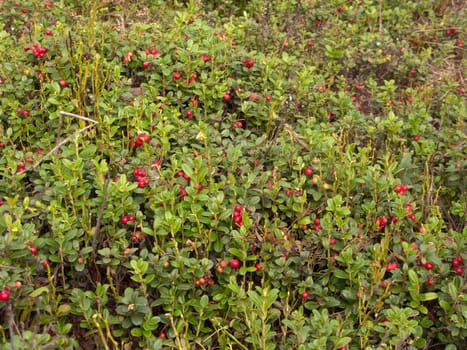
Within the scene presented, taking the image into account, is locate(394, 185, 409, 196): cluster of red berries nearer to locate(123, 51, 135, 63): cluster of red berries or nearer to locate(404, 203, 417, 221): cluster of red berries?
locate(404, 203, 417, 221): cluster of red berries

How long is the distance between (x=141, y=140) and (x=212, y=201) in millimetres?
735

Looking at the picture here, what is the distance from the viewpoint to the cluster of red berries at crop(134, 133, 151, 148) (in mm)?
3539

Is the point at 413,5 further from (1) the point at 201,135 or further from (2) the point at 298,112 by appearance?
(1) the point at 201,135

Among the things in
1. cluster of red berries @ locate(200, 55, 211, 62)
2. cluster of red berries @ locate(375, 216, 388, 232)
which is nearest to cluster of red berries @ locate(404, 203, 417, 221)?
cluster of red berries @ locate(375, 216, 388, 232)

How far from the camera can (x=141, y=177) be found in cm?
330

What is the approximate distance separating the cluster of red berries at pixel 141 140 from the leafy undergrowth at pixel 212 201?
0.02 m

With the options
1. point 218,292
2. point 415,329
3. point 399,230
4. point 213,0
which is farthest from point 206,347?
point 213,0

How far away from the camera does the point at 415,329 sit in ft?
9.24

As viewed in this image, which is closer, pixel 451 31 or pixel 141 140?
pixel 141 140

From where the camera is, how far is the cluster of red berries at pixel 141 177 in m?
3.27

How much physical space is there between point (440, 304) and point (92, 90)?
264 cm

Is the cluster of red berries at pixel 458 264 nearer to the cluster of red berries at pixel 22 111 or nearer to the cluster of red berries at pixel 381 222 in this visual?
the cluster of red berries at pixel 381 222

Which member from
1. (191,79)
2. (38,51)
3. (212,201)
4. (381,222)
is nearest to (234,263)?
(212,201)

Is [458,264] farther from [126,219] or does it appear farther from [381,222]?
[126,219]
